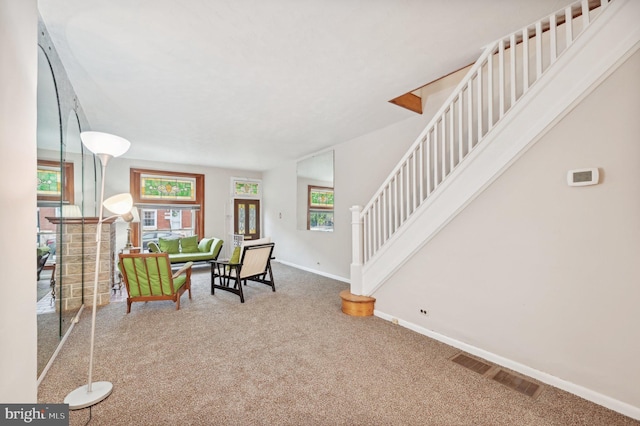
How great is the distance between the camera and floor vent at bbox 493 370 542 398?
6.44ft

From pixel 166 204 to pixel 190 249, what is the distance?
1549 mm

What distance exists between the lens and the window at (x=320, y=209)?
578 centimetres

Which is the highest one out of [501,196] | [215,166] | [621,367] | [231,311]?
[215,166]

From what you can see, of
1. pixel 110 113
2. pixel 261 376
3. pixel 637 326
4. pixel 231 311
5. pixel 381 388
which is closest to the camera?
pixel 637 326

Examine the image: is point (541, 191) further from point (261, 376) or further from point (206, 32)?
point (206, 32)

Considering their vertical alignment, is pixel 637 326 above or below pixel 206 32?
below

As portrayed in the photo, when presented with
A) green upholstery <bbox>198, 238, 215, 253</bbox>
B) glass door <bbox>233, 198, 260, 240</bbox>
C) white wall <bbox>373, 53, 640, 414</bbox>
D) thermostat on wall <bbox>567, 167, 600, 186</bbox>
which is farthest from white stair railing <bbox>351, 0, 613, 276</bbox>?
glass door <bbox>233, 198, 260, 240</bbox>

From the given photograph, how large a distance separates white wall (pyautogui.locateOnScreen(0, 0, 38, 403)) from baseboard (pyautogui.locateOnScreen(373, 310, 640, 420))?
3.13m

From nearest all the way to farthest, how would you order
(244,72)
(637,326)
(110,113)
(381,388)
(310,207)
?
(637,326) → (381,388) → (244,72) → (110,113) → (310,207)

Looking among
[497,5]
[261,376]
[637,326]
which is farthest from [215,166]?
[637,326]

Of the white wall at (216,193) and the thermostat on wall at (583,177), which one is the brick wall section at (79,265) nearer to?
the white wall at (216,193)

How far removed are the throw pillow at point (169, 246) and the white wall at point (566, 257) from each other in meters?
6.30

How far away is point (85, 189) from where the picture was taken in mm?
3959

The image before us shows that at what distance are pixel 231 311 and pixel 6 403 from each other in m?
2.58
